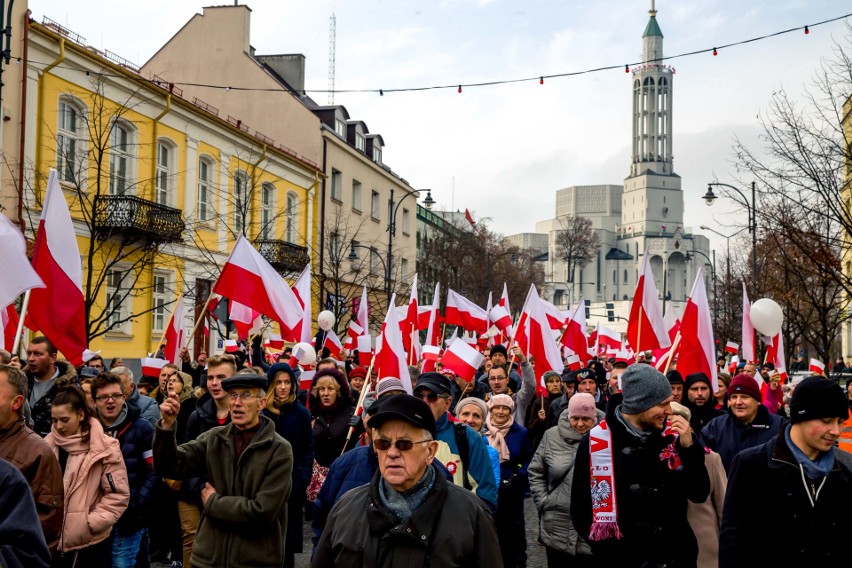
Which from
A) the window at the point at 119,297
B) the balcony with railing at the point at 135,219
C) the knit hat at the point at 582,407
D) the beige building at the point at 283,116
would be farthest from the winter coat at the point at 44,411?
the beige building at the point at 283,116

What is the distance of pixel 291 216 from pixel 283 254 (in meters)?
2.86

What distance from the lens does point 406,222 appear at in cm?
5212

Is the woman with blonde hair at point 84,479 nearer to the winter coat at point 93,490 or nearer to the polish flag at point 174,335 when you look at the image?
the winter coat at point 93,490

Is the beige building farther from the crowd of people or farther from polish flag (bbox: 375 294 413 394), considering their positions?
the crowd of people

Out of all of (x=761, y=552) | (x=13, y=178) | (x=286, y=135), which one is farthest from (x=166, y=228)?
(x=761, y=552)

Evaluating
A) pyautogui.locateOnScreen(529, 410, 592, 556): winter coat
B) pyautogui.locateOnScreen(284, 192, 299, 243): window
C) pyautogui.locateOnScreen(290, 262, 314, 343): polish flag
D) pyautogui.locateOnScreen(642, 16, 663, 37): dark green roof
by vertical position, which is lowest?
pyautogui.locateOnScreen(529, 410, 592, 556): winter coat

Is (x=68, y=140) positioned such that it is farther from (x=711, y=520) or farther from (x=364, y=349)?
(x=711, y=520)

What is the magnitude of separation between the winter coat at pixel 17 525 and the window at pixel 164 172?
24.9 metres

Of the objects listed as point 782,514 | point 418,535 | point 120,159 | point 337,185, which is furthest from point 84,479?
point 337,185

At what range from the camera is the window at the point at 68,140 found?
75.9ft

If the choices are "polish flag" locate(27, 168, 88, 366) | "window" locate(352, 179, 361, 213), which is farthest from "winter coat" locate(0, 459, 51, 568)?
"window" locate(352, 179, 361, 213)

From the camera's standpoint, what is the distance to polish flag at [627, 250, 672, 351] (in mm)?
11750

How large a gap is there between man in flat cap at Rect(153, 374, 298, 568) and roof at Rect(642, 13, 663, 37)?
536ft

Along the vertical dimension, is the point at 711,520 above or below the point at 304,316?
below
